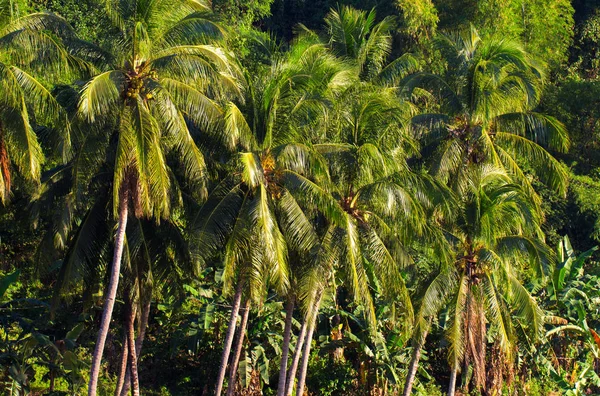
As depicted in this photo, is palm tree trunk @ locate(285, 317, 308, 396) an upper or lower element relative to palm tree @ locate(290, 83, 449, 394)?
lower

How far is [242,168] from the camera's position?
1684 centimetres

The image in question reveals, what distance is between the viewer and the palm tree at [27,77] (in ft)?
51.2

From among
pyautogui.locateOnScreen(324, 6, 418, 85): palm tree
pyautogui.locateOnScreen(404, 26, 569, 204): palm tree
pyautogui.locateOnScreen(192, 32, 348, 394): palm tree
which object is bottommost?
pyautogui.locateOnScreen(192, 32, 348, 394): palm tree

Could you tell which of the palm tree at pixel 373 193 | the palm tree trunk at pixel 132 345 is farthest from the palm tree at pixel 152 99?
the palm tree at pixel 373 193

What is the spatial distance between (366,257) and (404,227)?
3.06ft

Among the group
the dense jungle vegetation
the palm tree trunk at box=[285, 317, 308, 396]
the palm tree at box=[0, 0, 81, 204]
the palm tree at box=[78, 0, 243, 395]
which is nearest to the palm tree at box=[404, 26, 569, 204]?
the dense jungle vegetation

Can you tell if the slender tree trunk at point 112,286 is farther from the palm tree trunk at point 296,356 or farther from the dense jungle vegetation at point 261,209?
the palm tree trunk at point 296,356

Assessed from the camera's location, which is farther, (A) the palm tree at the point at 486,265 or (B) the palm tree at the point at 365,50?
(B) the palm tree at the point at 365,50

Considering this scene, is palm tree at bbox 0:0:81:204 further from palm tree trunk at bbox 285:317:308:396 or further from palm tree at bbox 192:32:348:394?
palm tree trunk at bbox 285:317:308:396

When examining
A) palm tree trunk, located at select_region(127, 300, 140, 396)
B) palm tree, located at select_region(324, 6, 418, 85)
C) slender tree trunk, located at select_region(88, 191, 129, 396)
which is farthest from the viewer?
palm tree, located at select_region(324, 6, 418, 85)

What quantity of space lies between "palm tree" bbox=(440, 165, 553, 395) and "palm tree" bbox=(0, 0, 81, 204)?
8.31 meters

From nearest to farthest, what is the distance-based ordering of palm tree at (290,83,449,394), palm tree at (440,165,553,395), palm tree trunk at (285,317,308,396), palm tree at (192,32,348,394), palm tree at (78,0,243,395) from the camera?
1. palm tree at (78,0,243,395)
2. palm tree at (192,32,348,394)
3. palm tree at (290,83,449,394)
4. palm tree trunk at (285,317,308,396)
5. palm tree at (440,165,553,395)

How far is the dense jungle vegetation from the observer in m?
16.0

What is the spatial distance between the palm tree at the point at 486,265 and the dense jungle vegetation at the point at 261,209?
0.05m
